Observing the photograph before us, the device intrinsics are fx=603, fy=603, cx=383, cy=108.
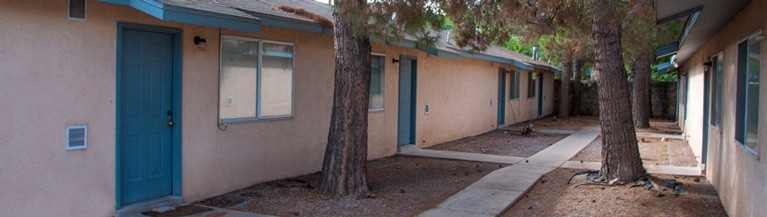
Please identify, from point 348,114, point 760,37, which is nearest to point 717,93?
point 760,37

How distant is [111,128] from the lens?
6.07 meters

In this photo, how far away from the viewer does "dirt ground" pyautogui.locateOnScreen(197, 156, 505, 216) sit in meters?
6.76

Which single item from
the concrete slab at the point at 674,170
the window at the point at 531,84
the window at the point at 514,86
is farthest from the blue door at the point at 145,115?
the window at the point at 531,84

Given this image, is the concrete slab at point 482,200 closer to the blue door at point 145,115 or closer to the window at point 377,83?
the blue door at point 145,115

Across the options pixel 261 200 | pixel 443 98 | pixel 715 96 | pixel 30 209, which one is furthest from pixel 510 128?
pixel 30 209

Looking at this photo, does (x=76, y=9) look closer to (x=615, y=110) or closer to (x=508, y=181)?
(x=508, y=181)

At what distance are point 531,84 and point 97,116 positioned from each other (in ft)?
62.9

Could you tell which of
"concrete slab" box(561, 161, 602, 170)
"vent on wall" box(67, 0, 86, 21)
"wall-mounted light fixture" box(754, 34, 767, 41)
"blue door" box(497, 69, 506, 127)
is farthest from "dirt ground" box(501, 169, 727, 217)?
"blue door" box(497, 69, 506, 127)

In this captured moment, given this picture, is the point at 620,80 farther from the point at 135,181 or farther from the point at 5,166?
the point at 5,166

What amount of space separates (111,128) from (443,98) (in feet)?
28.9

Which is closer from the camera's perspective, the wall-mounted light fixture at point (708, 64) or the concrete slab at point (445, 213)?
the concrete slab at point (445, 213)

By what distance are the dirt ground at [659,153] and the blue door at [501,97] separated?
14.1 ft

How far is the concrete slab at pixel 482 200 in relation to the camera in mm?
6754

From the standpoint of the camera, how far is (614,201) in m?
7.17
